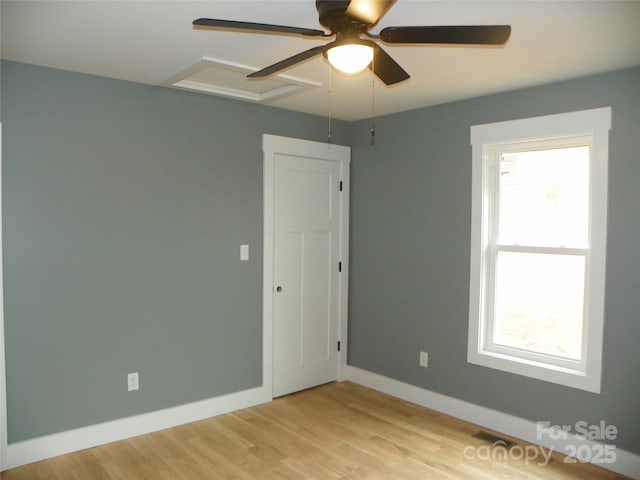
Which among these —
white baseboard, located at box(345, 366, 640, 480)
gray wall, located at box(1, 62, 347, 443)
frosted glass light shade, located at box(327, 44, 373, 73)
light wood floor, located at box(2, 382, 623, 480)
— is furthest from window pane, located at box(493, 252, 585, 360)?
frosted glass light shade, located at box(327, 44, 373, 73)

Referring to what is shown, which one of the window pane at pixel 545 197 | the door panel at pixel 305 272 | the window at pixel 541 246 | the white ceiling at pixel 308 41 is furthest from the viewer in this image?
the door panel at pixel 305 272

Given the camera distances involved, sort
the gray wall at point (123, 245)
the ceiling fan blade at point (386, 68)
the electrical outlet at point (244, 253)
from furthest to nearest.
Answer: the electrical outlet at point (244, 253) → the gray wall at point (123, 245) → the ceiling fan blade at point (386, 68)

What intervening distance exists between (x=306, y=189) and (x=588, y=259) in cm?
227

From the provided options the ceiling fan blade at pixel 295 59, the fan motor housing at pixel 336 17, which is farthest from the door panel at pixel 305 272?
the fan motor housing at pixel 336 17

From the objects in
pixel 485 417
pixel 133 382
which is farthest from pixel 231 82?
pixel 485 417

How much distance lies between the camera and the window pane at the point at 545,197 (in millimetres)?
3146

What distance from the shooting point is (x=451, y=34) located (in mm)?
1671

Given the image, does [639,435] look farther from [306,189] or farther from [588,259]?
[306,189]

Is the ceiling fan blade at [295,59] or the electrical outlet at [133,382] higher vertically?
the ceiling fan blade at [295,59]

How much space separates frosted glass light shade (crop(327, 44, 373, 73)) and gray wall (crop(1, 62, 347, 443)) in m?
1.99

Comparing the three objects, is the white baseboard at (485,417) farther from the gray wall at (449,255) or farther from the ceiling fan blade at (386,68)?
the ceiling fan blade at (386,68)

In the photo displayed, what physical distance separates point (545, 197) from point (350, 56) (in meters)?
2.18

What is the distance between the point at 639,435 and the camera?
2.81 m

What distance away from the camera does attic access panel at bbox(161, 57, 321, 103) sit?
2869mm
